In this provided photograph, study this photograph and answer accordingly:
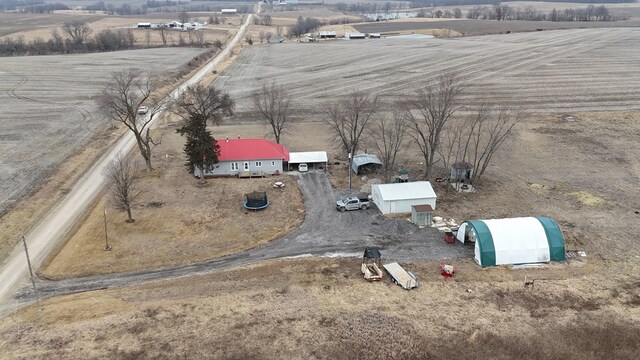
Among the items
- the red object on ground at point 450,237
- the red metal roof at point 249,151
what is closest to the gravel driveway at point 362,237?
the red object on ground at point 450,237

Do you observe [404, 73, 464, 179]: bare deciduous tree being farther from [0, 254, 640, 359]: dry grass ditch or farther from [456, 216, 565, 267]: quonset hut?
[0, 254, 640, 359]: dry grass ditch

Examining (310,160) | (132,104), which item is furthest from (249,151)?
(132,104)

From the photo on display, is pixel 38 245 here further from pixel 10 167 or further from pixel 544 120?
pixel 544 120

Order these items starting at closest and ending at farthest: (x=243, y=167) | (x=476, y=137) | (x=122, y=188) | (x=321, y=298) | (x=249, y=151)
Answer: (x=321, y=298) < (x=122, y=188) < (x=243, y=167) < (x=249, y=151) < (x=476, y=137)

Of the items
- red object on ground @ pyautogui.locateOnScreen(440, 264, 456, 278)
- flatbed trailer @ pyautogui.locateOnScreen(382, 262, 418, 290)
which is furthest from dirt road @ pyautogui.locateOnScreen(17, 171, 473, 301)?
red object on ground @ pyautogui.locateOnScreen(440, 264, 456, 278)

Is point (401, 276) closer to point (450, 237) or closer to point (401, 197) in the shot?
point (450, 237)

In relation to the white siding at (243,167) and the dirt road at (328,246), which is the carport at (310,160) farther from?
the dirt road at (328,246)

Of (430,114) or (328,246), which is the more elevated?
(430,114)
